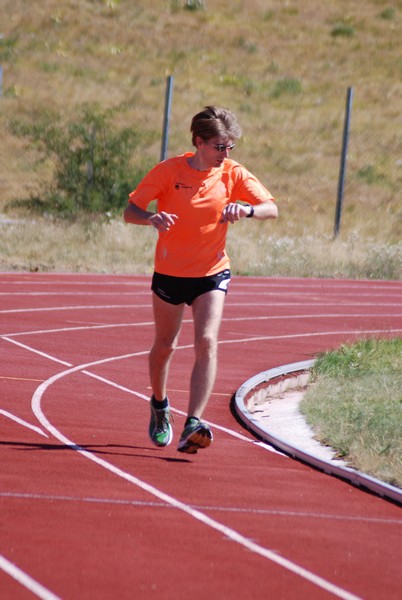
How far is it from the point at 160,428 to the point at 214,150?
1.83 m

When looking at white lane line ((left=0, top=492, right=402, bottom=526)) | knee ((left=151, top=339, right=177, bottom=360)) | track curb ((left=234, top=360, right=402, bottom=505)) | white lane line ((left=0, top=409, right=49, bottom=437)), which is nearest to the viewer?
white lane line ((left=0, top=492, right=402, bottom=526))

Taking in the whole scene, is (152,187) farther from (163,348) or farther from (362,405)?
(362,405)

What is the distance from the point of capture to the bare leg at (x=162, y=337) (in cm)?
845

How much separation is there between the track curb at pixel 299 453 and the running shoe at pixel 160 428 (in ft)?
2.78

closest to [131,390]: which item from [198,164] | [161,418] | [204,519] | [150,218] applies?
[161,418]

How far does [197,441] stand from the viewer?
322 inches

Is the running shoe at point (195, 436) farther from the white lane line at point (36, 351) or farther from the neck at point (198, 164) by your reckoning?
the white lane line at point (36, 351)

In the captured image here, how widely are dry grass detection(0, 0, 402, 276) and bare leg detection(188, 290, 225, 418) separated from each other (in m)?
28.9

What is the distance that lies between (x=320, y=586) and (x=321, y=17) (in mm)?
60647

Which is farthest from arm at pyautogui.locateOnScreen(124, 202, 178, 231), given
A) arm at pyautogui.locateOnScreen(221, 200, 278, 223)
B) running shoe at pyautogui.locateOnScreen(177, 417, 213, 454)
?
running shoe at pyautogui.locateOnScreen(177, 417, 213, 454)

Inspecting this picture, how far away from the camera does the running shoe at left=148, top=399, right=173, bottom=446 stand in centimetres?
860

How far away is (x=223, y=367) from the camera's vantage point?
13.4 meters

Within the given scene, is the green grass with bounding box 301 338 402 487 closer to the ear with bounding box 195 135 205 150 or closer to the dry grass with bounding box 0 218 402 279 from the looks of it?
the ear with bounding box 195 135 205 150

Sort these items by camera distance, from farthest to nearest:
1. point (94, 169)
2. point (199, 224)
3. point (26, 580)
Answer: point (94, 169) → point (199, 224) → point (26, 580)
